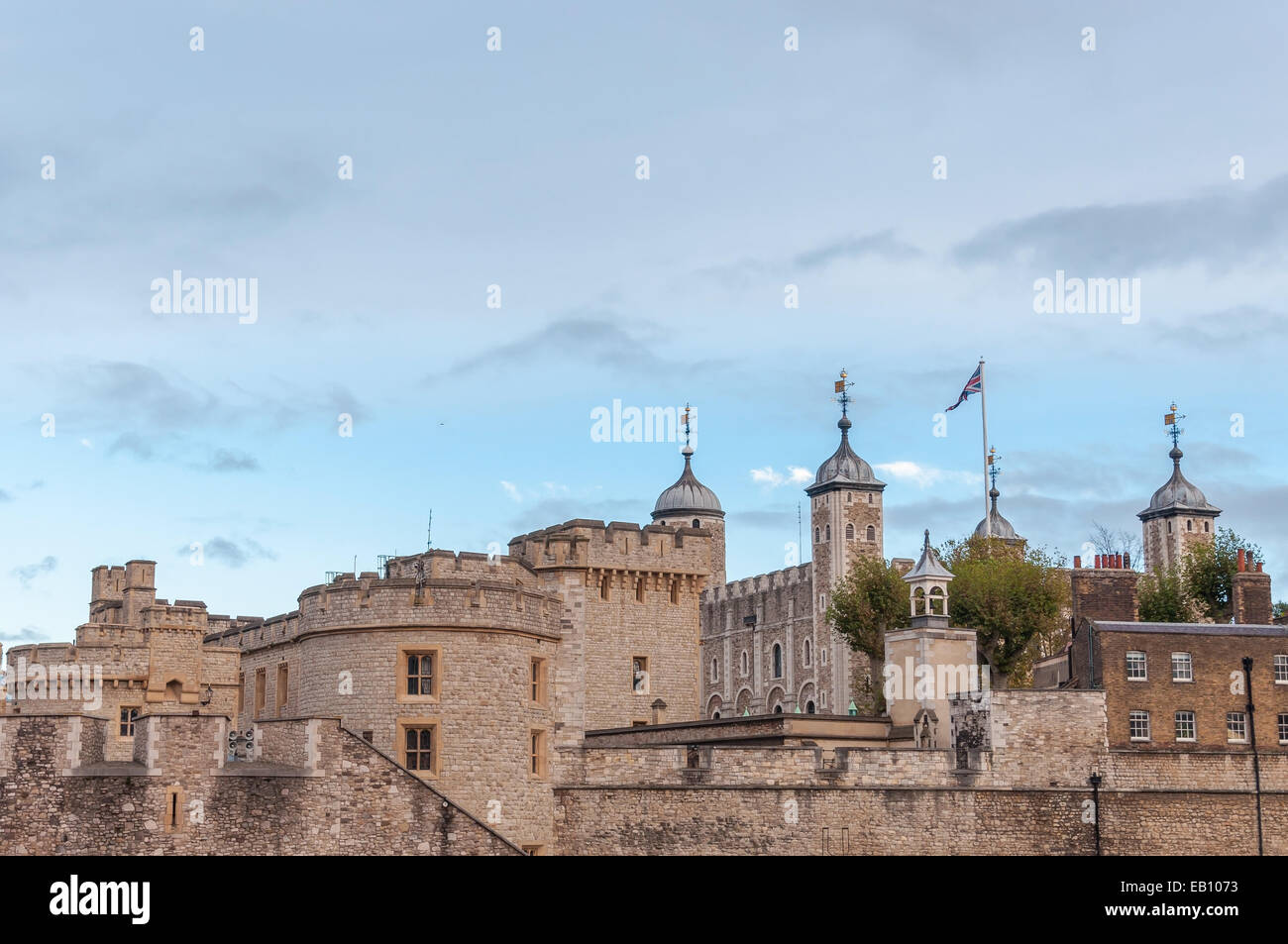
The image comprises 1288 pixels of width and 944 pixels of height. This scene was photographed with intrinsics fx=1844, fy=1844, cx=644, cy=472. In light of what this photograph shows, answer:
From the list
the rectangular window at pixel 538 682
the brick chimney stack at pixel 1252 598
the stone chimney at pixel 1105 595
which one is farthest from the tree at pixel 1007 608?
the rectangular window at pixel 538 682

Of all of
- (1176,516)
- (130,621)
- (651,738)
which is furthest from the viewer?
(1176,516)

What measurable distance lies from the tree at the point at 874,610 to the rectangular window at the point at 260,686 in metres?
28.1

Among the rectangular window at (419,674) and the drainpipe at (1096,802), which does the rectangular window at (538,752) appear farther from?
the drainpipe at (1096,802)

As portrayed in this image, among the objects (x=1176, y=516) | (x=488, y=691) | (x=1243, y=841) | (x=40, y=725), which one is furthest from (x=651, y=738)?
(x=1176, y=516)

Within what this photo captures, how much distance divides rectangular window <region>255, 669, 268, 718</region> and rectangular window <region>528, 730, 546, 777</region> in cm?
894

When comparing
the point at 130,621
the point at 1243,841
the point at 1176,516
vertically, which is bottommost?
the point at 1243,841

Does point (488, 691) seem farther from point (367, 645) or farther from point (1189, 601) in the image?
point (1189, 601)

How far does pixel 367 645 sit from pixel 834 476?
205 ft

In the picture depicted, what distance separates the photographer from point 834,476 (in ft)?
335

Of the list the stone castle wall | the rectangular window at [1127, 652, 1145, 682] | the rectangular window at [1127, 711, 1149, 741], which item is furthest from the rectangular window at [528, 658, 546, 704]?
the rectangular window at [1127, 652, 1145, 682]

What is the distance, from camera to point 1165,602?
75.5 meters

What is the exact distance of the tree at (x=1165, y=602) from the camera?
74750 mm

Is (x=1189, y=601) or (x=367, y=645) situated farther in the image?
(x=1189, y=601)

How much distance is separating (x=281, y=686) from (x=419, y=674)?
6776mm
